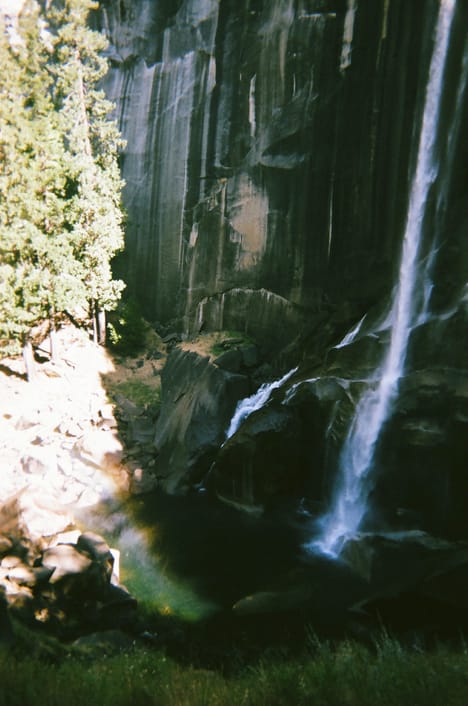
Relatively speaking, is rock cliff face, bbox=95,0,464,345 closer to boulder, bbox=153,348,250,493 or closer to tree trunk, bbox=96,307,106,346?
boulder, bbox=153,348,250,493

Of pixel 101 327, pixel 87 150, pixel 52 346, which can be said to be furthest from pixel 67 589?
pixel 87 150

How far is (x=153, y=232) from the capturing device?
2372cm

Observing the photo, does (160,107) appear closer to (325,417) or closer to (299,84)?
(299,84)

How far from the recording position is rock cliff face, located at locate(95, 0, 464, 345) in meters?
14.5

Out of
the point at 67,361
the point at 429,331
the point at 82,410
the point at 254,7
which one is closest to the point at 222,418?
the point at 82,410

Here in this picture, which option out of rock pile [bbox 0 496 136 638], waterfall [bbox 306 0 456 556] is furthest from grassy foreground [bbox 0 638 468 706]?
waterfall [bbox 306 0 456 556]

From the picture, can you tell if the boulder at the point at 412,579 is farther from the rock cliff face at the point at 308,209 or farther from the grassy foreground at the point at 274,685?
the grassy foreground at the point at 274,685

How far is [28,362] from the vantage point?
60.1 ft

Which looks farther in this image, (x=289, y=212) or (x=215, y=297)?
(x=215, y=297)

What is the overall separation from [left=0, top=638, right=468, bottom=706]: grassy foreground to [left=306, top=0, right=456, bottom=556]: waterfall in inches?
230

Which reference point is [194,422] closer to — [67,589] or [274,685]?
[67,589]

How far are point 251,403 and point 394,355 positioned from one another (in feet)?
15.0

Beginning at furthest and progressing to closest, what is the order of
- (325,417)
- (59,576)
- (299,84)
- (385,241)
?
(299,84) < (385,241) < (325,417) < (59,576)

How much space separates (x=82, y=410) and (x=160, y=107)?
549 inches
